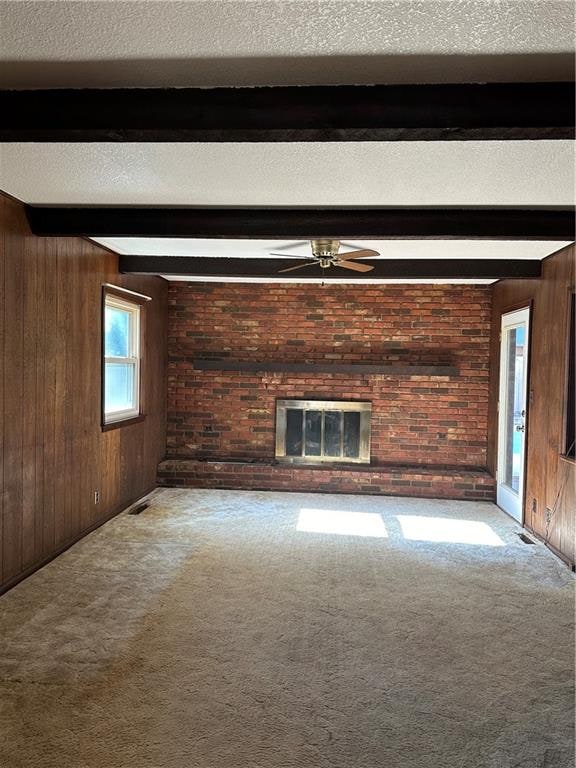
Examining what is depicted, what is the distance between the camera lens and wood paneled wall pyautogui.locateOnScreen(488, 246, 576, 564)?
4.16 m

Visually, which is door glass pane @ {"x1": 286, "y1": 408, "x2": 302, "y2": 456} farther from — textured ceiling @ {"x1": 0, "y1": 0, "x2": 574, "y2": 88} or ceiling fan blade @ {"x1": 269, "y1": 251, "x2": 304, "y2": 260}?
textured ceiling @ {"x1": 0, "y1": 0, "x2": 574, "y2": 88}

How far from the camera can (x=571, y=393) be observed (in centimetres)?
420

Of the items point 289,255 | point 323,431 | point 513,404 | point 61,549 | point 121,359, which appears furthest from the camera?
point 323,431

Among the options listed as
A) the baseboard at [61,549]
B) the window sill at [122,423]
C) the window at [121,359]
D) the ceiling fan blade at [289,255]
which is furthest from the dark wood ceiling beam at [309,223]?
the baseboard at [61,549]

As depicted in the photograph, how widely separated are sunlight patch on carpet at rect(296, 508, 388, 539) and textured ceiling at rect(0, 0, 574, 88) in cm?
369

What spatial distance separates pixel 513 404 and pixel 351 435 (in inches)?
71.3

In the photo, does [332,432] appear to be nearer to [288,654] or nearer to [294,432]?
[294,432]

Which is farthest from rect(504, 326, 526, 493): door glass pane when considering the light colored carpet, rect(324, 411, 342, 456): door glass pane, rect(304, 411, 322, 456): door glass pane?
rect(304, 411, 322, 456): door glass pane

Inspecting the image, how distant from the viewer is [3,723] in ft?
7.09

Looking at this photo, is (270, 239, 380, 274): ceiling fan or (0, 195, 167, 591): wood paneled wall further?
(270, 239, 380, 274): ceiling fan

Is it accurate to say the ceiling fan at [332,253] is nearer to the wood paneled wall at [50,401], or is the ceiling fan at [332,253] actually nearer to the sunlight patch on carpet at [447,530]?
the wood paneled wall at [50,401]

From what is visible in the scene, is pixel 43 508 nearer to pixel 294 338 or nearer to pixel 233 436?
pixel 233 436

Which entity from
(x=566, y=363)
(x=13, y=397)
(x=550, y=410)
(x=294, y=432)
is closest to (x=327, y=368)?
(x=294, y=432)

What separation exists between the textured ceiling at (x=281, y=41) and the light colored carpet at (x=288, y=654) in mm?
2461
